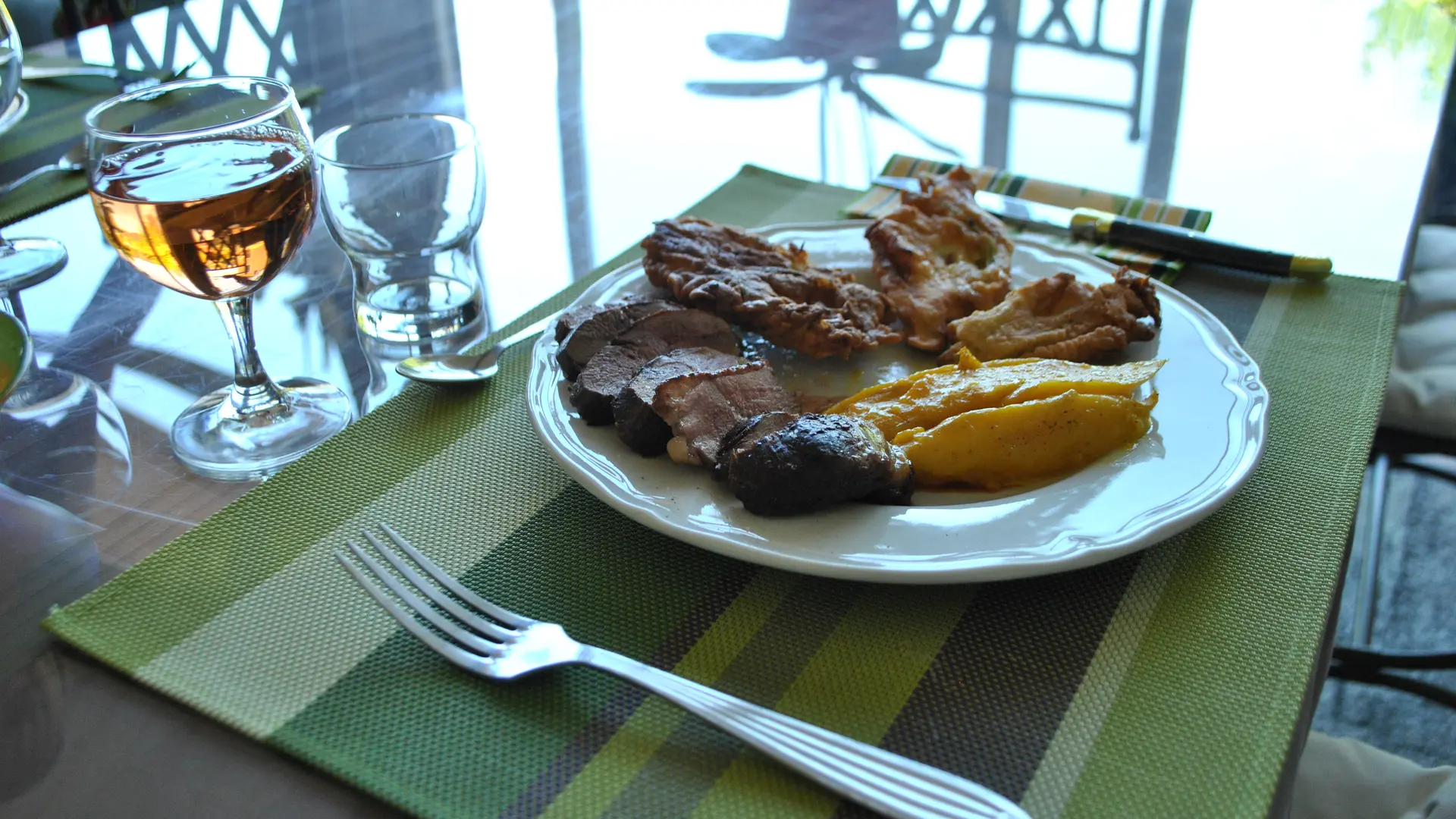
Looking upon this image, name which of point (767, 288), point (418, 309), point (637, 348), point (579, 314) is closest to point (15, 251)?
point (418, 309)

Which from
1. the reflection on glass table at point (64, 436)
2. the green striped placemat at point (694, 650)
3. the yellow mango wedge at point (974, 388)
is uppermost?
the yellow mango wedge at point (974, 388)

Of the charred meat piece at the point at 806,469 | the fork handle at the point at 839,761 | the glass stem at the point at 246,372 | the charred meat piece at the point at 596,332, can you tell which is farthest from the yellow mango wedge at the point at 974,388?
the glass stem at the point at 246,372

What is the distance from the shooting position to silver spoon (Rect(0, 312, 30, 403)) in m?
1.00

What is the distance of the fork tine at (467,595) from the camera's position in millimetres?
968

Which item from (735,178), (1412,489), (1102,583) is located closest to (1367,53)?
(1412,489)

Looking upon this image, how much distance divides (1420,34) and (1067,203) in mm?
1335

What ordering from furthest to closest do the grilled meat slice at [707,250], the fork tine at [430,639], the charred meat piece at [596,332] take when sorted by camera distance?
1. the grilled meat slice at [707,250]
2. the charred meat piece at [596,332]
3. the fork tine at [430,639]

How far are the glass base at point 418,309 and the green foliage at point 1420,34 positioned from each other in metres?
2.06

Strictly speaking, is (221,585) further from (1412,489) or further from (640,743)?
(1412,489)

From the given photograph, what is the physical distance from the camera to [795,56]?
263cm

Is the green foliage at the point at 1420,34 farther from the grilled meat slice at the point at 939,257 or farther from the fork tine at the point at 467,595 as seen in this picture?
the fork tine at the point at 467,595

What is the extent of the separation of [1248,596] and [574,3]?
247 cm

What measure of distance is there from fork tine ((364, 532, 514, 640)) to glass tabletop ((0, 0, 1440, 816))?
7.0 inches

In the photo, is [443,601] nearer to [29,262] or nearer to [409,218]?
[409,218]
